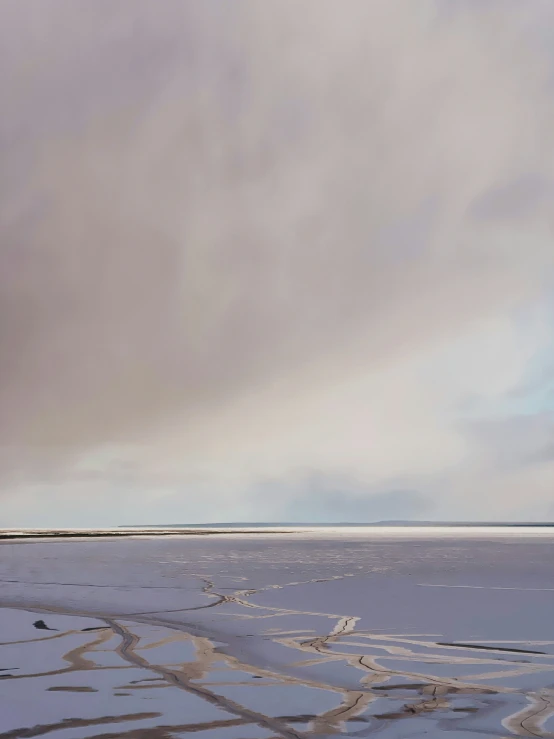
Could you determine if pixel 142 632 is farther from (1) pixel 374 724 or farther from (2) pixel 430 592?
(2) pixel 430 592

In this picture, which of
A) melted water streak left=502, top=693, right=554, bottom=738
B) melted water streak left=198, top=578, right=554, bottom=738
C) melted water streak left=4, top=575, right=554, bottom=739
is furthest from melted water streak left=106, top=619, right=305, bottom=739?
melted water streak left=502, top=693, right=554, bottom=738

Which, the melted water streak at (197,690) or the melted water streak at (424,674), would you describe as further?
the melted water streak at (424,674)

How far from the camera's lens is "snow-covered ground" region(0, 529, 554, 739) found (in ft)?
19.0

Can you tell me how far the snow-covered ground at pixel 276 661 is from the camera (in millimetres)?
5789

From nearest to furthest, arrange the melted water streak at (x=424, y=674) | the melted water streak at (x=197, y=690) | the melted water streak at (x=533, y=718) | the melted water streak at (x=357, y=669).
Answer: the melted water streak at (x=533, y=718) → the melted water streak at (x=197, y=690) → the melted water streak at (x=357, y=669) → the melted water streak at (x=424, y=674)

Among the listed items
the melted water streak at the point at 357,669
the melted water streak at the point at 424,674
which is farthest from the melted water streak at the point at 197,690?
the melted water streak at the point at 424,674

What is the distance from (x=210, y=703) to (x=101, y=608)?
282 inches

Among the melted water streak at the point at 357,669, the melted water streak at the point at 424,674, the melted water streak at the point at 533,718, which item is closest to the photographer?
the melted water streak at the point at 533,718

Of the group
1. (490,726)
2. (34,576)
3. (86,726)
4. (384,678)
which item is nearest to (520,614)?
(384,678)

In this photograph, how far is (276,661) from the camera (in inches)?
327

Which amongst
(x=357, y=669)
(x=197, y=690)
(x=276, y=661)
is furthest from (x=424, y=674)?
(x=197, y=690)

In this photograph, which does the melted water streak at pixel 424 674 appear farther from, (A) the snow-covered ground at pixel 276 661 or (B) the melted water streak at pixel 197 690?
(B) the melted water streak at pixel 197 690

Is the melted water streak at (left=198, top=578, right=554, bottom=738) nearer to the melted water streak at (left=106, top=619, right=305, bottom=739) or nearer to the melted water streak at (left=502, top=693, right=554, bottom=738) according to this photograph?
the melted water streak at (left=502, top=693, right=554, bottom=738)

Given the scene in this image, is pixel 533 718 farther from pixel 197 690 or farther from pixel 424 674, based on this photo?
pixel 197 690
